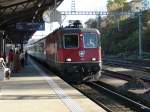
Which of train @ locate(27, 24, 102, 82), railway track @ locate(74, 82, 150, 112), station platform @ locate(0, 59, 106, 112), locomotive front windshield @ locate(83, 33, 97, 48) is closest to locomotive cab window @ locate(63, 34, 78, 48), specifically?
train @ locate(27, 24, 102, 82)

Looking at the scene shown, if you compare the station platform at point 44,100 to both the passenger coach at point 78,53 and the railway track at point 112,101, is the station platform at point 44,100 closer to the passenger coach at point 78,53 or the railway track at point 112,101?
the railway track at point 112,101

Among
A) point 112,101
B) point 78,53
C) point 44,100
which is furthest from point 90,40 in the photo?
point 44,100

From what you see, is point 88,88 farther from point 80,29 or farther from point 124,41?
point 124,41

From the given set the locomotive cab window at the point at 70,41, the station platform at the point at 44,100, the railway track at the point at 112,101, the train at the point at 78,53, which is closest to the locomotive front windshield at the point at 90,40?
the train at the point at 78,53

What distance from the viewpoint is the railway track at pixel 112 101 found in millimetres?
17222

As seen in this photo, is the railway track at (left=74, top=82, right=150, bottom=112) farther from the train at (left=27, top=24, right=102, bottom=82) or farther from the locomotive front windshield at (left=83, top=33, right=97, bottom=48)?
the locomotive front windshield at (left=83, top=33, right=97, bottom=48)

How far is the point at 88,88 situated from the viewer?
2634 cm

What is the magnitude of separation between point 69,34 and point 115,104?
28.8ft

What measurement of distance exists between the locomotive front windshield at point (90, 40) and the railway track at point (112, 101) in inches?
82.7

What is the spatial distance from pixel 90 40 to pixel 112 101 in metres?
7.60

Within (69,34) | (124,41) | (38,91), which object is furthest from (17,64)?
(124,41)

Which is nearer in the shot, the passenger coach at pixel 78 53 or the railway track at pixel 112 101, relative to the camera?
the railway track at pixel 112 101

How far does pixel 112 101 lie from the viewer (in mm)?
20172

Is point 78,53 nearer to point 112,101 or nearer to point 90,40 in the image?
point 90,40
